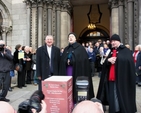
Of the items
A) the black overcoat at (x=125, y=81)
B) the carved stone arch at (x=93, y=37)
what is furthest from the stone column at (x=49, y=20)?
the carved stone arch at (x=93, y=37)

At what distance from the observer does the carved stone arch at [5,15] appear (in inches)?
467

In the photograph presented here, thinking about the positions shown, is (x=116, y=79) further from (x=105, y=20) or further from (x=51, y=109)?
(x=105, y=20)

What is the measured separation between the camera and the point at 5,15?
39.7ft

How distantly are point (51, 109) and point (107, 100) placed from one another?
1788 millimetres

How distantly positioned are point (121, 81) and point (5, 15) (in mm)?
10394

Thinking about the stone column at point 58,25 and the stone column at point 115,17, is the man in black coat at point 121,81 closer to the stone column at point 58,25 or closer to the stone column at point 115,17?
the stone column at point 115,17

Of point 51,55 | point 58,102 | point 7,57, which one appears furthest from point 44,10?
point 58,102

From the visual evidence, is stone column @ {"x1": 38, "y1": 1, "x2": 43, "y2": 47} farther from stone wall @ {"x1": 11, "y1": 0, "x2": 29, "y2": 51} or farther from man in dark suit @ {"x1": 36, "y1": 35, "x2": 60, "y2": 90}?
man in dark suit @ {"x1": 36, "y1": 35, "x2": 60, "y2": 90}

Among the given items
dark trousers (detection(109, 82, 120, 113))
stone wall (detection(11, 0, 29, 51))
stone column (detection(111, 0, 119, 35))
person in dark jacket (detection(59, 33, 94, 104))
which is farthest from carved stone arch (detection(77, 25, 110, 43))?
dark trousers (detection(109, 82, 120, 113))

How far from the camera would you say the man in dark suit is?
4.63 metres

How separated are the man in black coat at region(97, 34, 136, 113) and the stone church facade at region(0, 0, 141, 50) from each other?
6790mm

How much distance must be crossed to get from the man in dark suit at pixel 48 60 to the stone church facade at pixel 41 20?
682cm

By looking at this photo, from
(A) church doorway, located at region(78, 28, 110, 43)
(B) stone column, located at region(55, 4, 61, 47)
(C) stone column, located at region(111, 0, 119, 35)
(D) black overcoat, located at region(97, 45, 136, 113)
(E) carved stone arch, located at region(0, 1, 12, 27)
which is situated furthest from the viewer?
(A) church doorway, located at region(78, 28, 110, 43)

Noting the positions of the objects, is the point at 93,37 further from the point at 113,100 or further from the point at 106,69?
the point at 113,100
